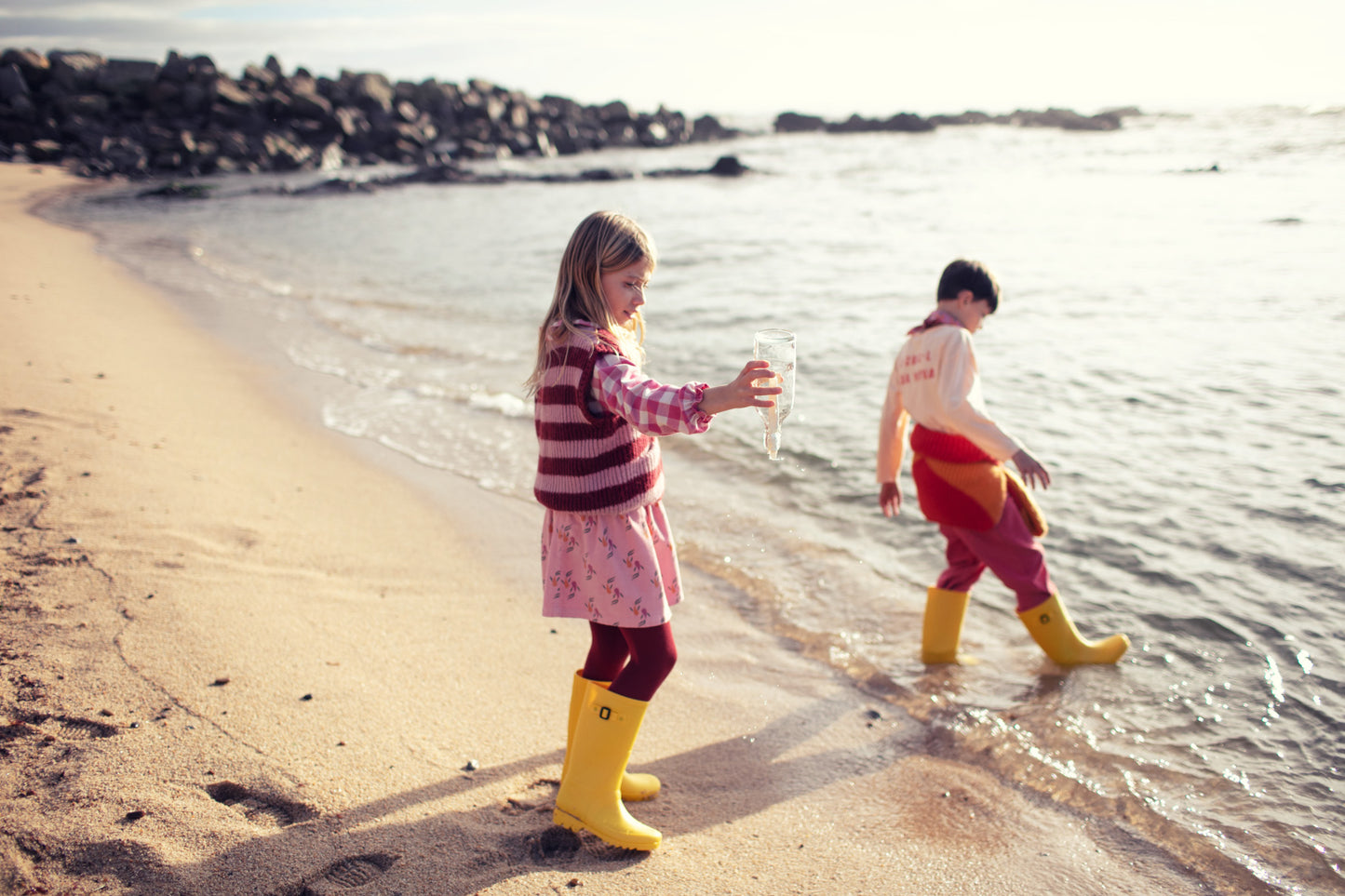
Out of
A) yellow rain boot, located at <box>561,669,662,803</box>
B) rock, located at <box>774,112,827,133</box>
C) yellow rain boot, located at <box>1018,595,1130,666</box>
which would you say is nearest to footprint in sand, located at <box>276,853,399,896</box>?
yellow rain boot, located at <box>561,669,662,803</box>

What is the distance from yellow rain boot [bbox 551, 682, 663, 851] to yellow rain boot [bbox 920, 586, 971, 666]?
5.97ft

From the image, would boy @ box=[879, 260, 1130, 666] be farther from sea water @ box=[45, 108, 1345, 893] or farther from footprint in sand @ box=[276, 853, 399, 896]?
footprint in sand @ box=[276, 853, 399, 896]

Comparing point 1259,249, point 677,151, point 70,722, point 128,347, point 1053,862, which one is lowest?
Answer: point 1053,862

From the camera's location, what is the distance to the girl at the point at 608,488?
6.94 ft

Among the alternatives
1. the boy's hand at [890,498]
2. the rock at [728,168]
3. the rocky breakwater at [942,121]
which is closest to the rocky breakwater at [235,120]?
the rock at [728,168]

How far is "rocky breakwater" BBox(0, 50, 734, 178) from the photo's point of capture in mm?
31547

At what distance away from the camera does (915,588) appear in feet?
15.3

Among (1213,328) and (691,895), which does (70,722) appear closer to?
(691,895)

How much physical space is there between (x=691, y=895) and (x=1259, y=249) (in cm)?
1595

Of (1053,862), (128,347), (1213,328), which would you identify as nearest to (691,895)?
(1053,862)

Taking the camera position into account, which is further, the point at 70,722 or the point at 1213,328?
the point at 1213,328

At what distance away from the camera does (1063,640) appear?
12.2 ft

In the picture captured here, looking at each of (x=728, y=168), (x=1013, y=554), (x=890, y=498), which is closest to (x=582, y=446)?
(x=890, y=498)

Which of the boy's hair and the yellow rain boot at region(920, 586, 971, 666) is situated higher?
the boy's hair
